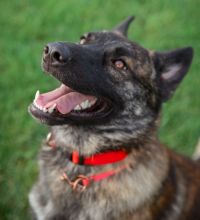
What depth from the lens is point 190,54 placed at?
3.05 metres

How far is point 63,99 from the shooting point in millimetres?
2807

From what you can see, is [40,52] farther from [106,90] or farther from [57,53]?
[57,53]

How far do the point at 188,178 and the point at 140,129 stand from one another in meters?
0.61

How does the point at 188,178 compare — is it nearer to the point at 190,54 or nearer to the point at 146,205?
the point at 146,205

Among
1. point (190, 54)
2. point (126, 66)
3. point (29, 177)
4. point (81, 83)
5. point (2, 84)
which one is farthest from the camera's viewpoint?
point (2, 84)

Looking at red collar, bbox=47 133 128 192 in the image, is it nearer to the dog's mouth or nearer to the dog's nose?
the dog's mouth

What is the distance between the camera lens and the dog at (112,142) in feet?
8.99

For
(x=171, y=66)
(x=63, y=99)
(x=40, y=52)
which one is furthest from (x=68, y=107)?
(x=40, y=52)

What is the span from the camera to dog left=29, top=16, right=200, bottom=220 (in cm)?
274

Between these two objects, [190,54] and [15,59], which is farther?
[15,59]

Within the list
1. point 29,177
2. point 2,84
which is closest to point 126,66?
point 29,177

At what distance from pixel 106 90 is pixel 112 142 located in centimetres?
37

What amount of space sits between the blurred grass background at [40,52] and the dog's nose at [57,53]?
A: 1.66m

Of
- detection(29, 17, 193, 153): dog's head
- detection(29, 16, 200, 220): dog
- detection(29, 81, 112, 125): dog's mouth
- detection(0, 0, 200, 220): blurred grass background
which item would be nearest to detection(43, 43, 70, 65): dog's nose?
detection(29, 17, 193, 153): dog's head
